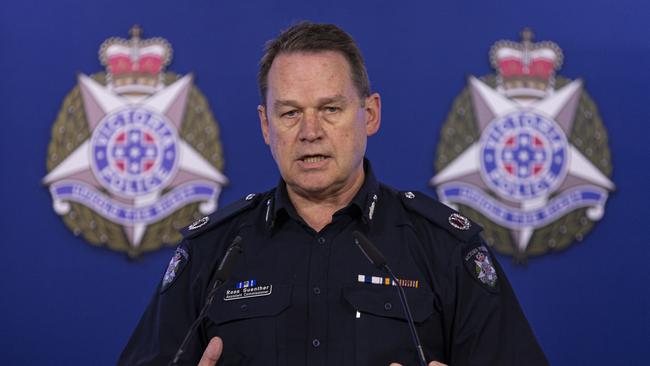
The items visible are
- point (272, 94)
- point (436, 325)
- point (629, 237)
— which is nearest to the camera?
point (436, 325)

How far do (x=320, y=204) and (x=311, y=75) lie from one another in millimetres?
252

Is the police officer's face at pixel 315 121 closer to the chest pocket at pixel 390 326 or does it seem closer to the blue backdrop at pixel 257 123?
the chest pocket at pixel 390 326

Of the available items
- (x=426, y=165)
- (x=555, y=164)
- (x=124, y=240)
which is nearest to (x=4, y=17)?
(x=124, y=240)

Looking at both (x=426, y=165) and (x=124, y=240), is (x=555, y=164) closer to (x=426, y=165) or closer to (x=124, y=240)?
(x=426, y=165)

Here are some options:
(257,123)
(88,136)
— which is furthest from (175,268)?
(88,136)

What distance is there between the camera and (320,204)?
1544 mm

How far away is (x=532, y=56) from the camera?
2.54 metres

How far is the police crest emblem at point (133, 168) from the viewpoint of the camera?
8.43 ft

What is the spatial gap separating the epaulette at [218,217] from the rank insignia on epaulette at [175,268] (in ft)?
0.13

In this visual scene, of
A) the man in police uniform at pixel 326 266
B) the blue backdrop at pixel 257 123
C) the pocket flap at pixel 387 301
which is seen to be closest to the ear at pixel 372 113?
the man in police uniform at pixel 326 266

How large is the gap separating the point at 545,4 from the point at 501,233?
74 centimetres

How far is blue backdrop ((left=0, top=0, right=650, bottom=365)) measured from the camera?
2.50 m

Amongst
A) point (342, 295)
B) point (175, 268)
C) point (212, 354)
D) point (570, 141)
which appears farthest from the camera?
point (570, 141)

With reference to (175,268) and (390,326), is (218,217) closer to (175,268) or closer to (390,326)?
(175,268)
